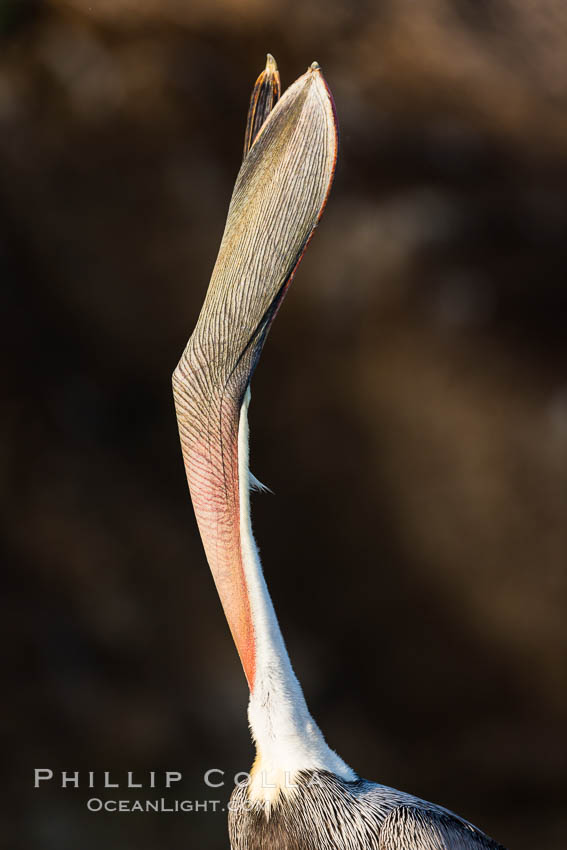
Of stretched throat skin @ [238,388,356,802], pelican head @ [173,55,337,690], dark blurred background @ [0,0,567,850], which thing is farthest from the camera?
dark blurred background @ [0,0,567,850]

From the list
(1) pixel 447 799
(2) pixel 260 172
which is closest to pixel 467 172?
(2) pixel 260 172

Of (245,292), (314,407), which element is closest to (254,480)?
(245,292)

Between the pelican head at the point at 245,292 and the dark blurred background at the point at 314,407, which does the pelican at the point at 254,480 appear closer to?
the pelican head at the point at 245,292

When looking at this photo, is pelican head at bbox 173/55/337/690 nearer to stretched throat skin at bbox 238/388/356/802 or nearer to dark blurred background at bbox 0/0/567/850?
stretched throat skin at bbox 238/388/356/802

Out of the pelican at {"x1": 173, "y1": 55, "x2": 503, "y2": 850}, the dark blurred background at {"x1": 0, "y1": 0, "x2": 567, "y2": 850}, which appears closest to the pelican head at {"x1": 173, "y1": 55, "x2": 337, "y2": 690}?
the pelican at {"x1": 173, "y1": 55, "x2": 503, "y2": 850}

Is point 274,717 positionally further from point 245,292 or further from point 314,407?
point 314,407

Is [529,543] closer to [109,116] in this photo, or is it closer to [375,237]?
[375,237]
